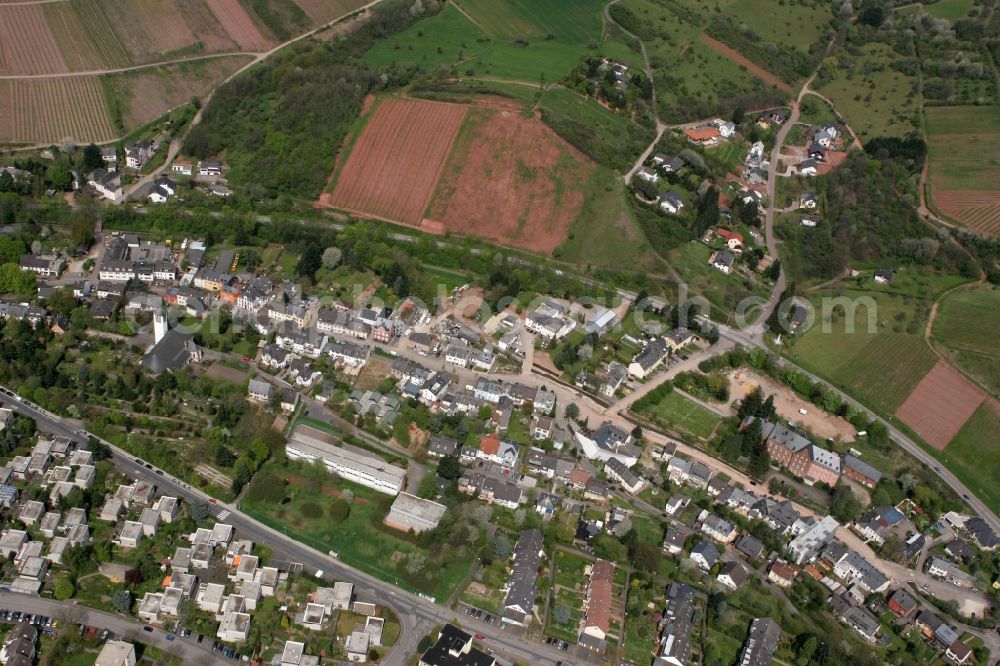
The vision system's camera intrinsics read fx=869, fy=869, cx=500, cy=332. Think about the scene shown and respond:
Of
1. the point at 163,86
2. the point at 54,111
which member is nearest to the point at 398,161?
the point at 163,86

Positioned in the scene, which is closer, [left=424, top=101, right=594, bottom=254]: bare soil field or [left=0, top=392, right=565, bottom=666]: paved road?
[left=0, top=392, right=565, bottom=666]: paved road

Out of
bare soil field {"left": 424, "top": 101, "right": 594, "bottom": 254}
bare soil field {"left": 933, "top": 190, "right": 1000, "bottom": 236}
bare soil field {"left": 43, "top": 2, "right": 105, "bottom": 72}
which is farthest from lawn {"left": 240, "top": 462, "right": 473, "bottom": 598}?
bare soil field {"left": 933, "top": 190, "right": 1000, "bottom": 236}

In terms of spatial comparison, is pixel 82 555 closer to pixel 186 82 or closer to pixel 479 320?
pixel 479 320

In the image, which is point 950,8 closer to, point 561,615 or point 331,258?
point 331,258

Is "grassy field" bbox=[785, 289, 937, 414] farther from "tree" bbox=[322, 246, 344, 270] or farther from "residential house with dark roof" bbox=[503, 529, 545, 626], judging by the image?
"tree" bbox=[322, 246, 344, 270]

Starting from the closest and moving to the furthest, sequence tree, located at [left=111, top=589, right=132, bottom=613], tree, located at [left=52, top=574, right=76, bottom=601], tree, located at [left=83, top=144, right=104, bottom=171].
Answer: tree, located at [left=111, top=589, right=132, bottom=613]
tree, located at [left=52, top=574, right=76, bottom=601]
tree, located at [left=83, top=144, right=104, bottom=171]

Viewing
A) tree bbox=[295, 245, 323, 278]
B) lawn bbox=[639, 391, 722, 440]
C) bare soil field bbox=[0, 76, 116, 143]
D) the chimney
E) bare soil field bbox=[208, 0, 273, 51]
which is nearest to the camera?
lawn bbox=[639, 391, 722, 440]

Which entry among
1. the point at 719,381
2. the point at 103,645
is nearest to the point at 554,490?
the point at 719,381
